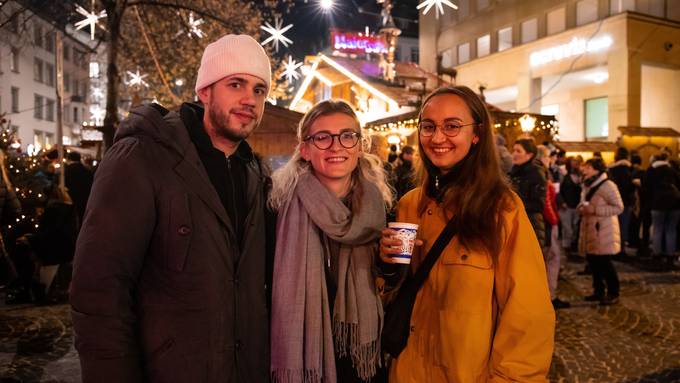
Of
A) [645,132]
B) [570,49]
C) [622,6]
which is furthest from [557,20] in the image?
[645,132]

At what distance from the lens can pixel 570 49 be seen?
25.9m

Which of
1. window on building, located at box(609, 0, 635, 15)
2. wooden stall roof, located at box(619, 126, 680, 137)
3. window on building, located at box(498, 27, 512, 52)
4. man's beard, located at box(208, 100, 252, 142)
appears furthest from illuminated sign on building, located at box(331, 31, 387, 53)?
man's beard, located at box(208, 100, 252, 142)

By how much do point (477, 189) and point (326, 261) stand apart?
0.96 metres

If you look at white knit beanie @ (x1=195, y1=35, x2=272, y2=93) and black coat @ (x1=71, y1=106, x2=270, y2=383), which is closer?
black coat @ (x1=71, y1=106, x2=270, y2=383)

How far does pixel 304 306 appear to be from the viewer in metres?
2.68

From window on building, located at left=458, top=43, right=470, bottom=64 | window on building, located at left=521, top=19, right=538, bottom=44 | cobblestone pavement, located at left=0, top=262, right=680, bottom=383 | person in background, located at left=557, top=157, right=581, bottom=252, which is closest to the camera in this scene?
cobblestone pavement, located at left=0, top=262, right=680, bottom=383

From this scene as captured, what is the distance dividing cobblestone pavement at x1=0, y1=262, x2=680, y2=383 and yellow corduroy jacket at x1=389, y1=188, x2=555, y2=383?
344 centimetres

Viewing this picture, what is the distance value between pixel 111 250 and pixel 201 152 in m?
0.65

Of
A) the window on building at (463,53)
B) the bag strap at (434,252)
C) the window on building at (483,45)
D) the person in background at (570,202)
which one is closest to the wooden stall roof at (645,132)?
the person in background at (570,202)

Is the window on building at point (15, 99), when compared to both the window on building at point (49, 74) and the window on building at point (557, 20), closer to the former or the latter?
the window on building at point (49, 74)

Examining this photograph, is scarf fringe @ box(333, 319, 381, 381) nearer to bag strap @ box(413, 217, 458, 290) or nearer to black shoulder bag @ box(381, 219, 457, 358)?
black shoulder bag @ box(381, 219, 457, 358)

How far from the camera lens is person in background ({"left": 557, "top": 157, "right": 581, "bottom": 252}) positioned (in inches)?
456

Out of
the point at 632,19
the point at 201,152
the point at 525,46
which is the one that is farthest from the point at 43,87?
the point at 201,152

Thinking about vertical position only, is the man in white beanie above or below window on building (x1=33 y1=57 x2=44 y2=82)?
below
